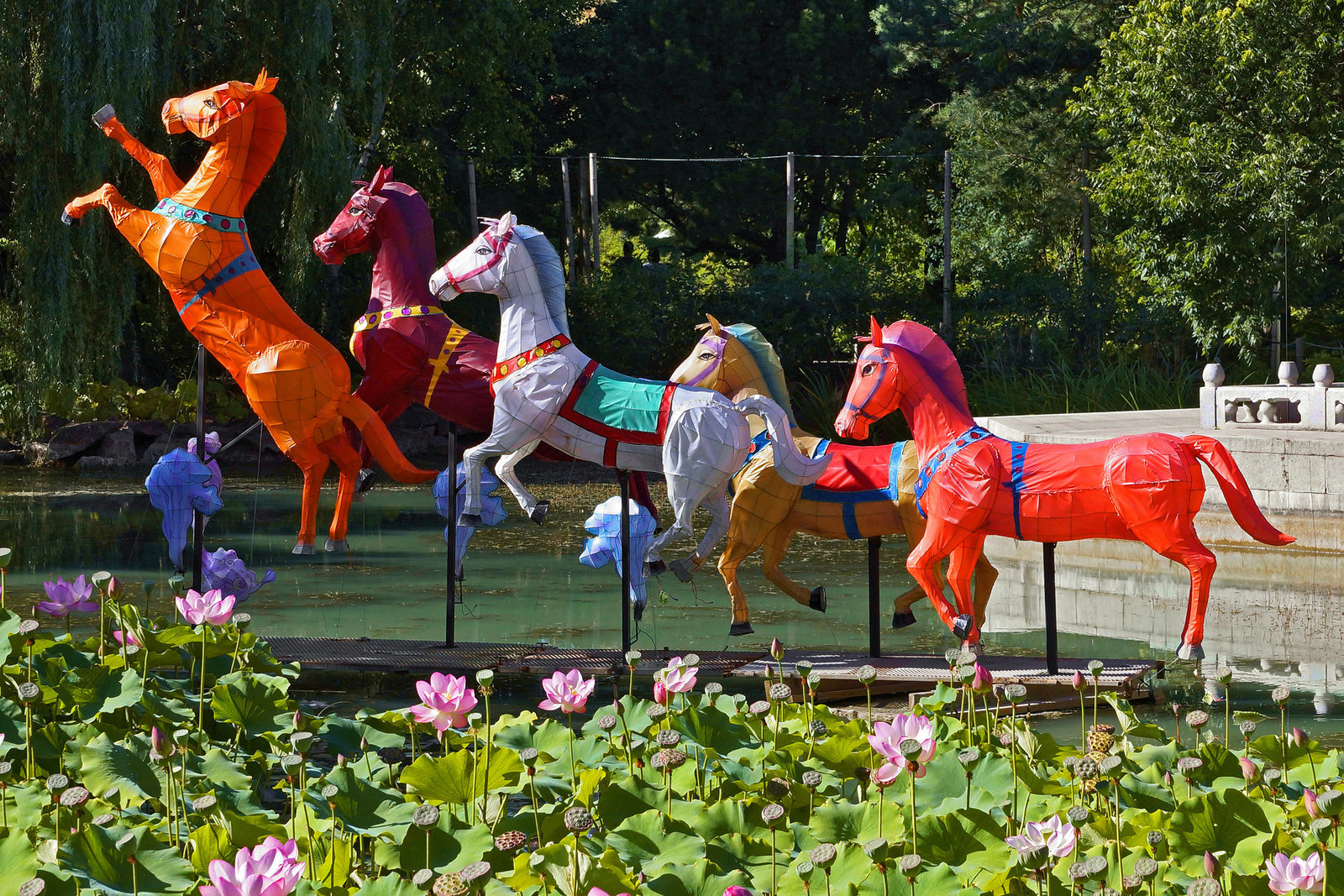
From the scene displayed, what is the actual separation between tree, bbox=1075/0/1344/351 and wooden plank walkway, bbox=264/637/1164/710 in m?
10.1

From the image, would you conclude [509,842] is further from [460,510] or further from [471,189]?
[471,189]

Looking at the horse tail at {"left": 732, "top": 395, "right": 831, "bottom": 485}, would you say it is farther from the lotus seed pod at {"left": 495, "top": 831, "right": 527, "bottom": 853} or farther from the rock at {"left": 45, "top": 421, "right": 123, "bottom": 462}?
the rock at {"left": 45, "top": 421, "right": 123, "bottom": 462}

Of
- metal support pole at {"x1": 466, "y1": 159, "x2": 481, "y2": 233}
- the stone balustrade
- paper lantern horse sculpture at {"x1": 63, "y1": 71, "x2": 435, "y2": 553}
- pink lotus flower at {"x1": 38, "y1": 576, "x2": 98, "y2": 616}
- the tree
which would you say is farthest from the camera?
metal support pole at {"x1": 466, "y1": 159, "x2": 481, "y2": 233}

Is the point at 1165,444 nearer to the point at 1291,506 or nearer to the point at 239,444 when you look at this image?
the point at 1291,506

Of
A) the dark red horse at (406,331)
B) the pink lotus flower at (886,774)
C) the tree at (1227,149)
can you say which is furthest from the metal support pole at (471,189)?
the pink lotus flower at (886,774)

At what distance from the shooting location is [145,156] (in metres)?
7.05

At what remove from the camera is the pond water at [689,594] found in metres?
7.75

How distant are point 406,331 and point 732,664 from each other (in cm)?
226

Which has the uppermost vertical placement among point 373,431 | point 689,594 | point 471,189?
point 471,189

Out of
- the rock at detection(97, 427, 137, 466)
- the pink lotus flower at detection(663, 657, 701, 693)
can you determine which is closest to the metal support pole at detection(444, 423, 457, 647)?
the pink lotus flower at detection(663, 657, 701, 693)

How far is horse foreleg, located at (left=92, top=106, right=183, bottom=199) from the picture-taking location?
6.96 meters

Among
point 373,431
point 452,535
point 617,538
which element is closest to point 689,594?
point 617,538

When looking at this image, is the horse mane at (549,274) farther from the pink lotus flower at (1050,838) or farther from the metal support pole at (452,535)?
the pink lotus flower at (1050,838)

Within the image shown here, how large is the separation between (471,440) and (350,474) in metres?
12.5
